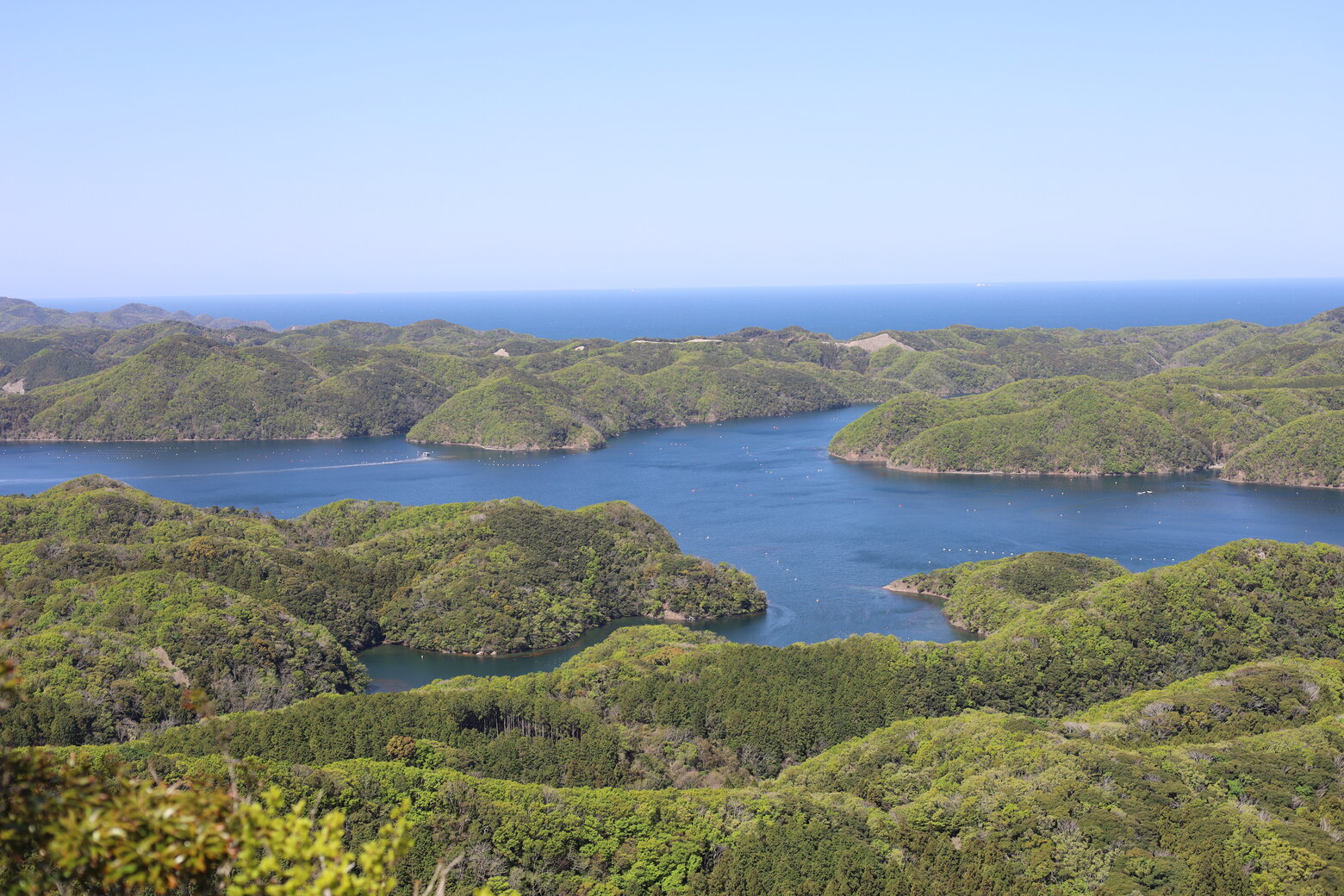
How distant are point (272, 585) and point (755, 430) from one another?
110 m

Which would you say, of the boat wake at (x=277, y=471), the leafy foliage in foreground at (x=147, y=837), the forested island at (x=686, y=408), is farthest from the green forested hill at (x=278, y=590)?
the forested island at (x=686, y=408)

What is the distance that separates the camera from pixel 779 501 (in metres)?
110

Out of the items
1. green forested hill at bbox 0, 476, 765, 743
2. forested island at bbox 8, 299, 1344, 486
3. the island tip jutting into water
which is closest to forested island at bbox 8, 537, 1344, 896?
the island tip jutting into water

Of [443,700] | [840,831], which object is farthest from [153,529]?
[840,831]

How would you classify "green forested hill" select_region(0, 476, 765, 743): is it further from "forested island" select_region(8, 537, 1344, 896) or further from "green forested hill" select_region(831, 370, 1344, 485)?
"green forested hill" select_region(831, 370, 1344, 485)

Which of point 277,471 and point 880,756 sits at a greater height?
point 277,471

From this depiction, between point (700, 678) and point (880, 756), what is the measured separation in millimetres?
12627

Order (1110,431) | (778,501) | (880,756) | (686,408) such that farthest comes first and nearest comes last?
(686,408), (1110,431), (778,501), (880,756)

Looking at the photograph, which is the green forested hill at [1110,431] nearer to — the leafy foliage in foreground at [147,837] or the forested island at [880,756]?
the forested island at [880,756]

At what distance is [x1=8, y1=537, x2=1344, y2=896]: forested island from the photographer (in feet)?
98.0

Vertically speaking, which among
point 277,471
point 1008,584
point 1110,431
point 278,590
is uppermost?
point 1110,431

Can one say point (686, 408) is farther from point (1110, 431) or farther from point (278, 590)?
point (278, 590)

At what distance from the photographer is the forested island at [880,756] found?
2988 cm

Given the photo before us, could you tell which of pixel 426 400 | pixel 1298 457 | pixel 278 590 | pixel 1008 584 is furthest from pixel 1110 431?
pixel 426 400
